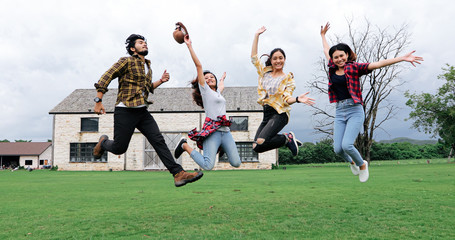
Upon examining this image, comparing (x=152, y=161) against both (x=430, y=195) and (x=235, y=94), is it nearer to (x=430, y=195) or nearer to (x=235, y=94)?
(x=235, y=94)

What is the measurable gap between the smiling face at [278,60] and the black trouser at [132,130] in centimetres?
241

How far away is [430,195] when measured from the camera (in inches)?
507

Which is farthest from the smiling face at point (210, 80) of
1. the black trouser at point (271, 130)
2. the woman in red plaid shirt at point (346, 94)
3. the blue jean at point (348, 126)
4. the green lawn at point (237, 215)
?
the green lawn at point (237, 215)

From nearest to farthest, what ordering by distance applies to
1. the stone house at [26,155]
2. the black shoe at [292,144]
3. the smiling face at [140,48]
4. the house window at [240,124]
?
the smiling face at [140,48]
the black shoe at [292,144]
the house window at [240,124]
the stone house at [26,155]

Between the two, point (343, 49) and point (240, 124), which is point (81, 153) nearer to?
point (240, 124)

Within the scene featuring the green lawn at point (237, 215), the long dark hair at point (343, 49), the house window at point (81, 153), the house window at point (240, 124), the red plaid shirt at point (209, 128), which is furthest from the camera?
the house window at point (81, 153)

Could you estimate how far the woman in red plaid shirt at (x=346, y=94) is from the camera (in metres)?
6.04

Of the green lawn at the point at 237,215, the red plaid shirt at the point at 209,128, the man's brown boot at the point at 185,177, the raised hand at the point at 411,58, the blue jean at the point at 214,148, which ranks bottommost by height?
the green lawn at the point at 237,215

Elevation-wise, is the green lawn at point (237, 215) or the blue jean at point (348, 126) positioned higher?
the blue jean at point (348, 126)

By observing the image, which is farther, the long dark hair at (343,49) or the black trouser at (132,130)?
the long dark hair at (343,49)

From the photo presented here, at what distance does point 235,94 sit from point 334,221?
113 ft

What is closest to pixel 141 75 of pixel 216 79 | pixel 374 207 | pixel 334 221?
pixel 216 79

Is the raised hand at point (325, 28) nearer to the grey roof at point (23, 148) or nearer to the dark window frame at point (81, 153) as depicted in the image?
the dark window frame at point (81, 153)

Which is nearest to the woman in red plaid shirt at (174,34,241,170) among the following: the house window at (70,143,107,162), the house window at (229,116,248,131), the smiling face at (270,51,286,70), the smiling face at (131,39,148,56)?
the smiling face at (131,39,148,56)
